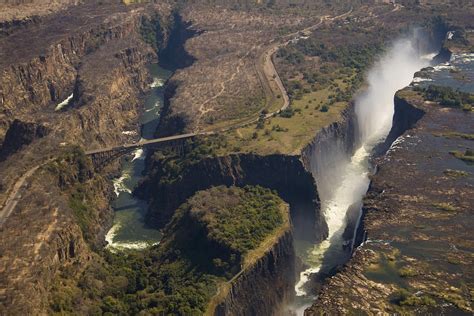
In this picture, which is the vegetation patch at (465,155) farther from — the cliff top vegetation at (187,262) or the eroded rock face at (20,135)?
the eroded rock face at (20,135)

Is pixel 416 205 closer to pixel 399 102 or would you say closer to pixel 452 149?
pixel 452 149

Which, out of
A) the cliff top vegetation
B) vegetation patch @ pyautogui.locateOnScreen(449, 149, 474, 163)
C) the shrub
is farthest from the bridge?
vegetation patch @ pyautogui.locateOnScreen(449, 149, 474, 163)

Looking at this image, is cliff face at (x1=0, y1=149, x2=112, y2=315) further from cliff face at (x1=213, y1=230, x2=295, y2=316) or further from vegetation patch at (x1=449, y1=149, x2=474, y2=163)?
vegetation patch at (x1=449, y1=149, x2=474, y2=163)

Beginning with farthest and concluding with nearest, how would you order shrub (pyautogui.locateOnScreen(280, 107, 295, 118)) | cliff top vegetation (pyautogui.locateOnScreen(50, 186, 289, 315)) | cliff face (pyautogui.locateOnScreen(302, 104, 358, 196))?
1. shrub (pyautogui.locateOnScreen(280, 107, 295, 118))
2. cliff face (pyautogui.locateOnScreen(302, 104, 358, 196))
3. cliff top vegetation (pyautogui.locateOnScreen(50, 186, 289, 315))

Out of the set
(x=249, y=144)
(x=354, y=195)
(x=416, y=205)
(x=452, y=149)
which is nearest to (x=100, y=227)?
(x=249, y=144)

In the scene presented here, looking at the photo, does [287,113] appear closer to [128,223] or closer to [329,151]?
[329,151]

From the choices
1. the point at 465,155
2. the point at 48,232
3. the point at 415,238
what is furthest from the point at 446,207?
the point at 48,232
